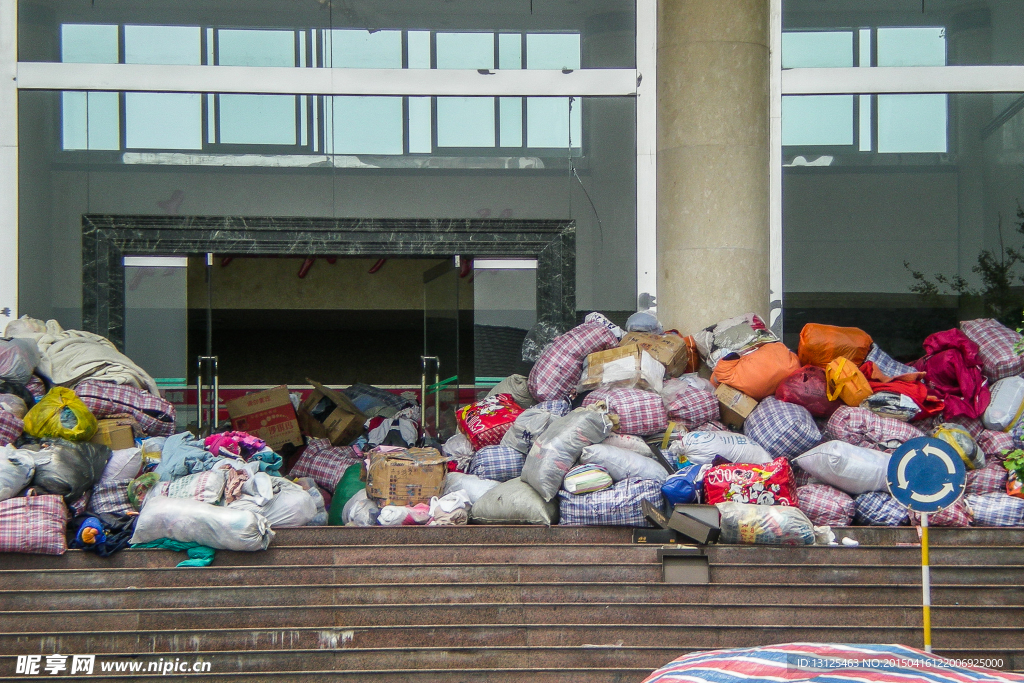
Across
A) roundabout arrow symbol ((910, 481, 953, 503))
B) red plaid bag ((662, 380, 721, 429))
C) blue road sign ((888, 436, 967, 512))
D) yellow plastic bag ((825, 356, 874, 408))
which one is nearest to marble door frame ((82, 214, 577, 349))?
red plaid bag ((662, 380, 721, 429))

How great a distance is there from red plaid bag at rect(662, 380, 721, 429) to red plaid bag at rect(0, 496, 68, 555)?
13.0ft

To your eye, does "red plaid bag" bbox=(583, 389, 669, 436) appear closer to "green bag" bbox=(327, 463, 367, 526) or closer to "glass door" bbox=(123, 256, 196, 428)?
"green bag" bbox=(327, 463, 367, 526)

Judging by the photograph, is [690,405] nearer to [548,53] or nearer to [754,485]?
[754,485]

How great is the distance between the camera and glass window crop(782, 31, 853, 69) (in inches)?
306

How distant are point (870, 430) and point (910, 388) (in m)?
0.76

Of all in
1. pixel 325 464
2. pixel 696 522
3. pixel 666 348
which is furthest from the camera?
pixel 325 464

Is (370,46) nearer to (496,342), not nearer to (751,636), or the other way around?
(496,342)

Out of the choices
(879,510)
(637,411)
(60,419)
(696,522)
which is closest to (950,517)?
(879,510)

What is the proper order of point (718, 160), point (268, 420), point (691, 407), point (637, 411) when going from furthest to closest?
1. point (268, 420)
2. point (718, 160)
3. point (691, 407)
4. point (637, 411)

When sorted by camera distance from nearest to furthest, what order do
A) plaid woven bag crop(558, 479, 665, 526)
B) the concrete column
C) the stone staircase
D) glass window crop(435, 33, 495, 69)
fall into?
the stone staircase, plaid woven bag crop(558, 479, 665, 526), the concrete column, glass window crop(435, 33, 495, 69)

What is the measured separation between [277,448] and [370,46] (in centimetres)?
356

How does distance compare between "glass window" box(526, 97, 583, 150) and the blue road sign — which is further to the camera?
"glass window" box(526, 97, 583, 150)

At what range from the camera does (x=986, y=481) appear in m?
5.82

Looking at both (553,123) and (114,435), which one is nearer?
(114,435)
